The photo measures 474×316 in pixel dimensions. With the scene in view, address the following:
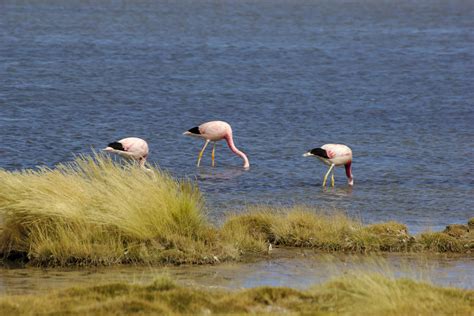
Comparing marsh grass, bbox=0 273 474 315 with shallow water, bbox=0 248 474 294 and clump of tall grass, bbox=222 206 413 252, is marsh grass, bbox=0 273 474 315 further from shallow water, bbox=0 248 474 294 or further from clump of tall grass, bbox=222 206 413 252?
clump of tall grass, bbox=222 206 413 252

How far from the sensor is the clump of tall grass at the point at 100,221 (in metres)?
12.4

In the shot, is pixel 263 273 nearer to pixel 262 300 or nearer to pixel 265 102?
pixel 262 300

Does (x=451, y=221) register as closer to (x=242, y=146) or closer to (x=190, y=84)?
(x=242, y=146)

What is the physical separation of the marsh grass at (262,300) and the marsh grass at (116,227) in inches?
85.4

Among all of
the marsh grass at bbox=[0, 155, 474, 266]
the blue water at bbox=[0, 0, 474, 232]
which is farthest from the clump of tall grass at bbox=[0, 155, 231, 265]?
the blue water at bbox=[0, 0, 474, 232]

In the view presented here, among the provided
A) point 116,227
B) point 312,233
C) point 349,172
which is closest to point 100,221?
point 116,227

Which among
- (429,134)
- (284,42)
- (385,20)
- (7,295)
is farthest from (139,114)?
(385,20)

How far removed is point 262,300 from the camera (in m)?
10.0

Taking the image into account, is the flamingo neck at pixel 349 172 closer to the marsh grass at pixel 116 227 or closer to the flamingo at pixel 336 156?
the flamingo at pixel 336 156

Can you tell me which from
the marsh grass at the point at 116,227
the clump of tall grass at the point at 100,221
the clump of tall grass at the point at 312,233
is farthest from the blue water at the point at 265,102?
the clump of tall grass at the point at 100,221

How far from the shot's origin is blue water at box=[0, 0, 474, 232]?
20172mm

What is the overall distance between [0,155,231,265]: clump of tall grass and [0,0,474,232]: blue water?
10.9 feet

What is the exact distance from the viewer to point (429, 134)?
26.7 metres

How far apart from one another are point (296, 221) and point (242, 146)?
11.1m
